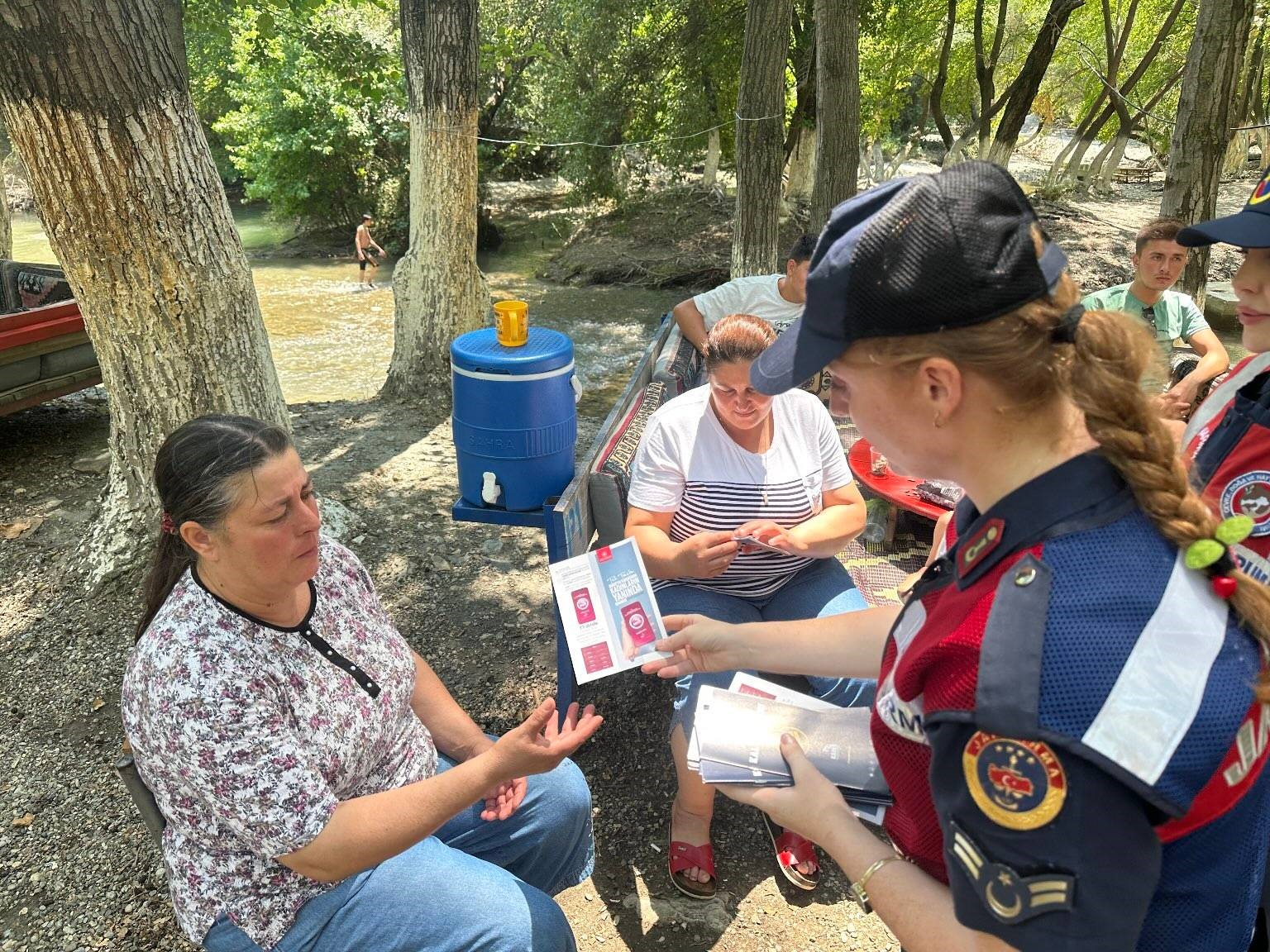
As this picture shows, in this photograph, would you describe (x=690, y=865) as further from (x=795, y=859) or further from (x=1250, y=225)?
(x=1250, y=225)

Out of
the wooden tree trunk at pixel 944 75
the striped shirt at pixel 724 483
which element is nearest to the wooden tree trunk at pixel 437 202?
the striped shirt at pixel 724 483

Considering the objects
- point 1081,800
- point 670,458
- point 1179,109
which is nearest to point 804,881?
point 670,458

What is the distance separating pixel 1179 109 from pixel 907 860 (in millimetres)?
7085

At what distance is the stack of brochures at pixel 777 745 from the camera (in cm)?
151

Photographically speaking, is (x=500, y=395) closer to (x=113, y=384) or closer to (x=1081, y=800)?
(x=113, y=384)

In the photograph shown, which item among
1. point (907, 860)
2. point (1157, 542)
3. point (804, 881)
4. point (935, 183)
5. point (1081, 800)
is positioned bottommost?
point (804, 881)

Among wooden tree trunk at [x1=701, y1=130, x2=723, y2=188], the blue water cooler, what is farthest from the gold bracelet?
wooden tree trunk at [x1=701, y1=130, x2=723, y2=188]

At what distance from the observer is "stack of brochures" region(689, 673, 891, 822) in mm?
1509

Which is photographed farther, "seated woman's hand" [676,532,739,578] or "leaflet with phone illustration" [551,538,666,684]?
"seated woman's hand" [676,532,739,578]

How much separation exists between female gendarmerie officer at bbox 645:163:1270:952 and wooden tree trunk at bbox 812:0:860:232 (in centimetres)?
699

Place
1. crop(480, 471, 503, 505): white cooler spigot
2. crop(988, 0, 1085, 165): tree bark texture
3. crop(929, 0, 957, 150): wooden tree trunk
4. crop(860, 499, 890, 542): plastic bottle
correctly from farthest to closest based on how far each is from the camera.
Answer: crop(929, 0, 957, 150): wooden tree trunk < crop(988, 0, 1085, 165): tree bark texture < crop(860, 499, 890, 542): plastic bottle < crop(480, 471, 503, 505): white cooler spigot

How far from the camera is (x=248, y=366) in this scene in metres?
3.85

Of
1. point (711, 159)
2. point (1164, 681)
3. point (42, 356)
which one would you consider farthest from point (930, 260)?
point (711, 159)

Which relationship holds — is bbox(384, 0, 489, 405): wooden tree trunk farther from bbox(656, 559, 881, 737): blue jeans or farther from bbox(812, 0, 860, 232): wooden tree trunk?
bbox(656, 559, 881, 737): blue jeans
